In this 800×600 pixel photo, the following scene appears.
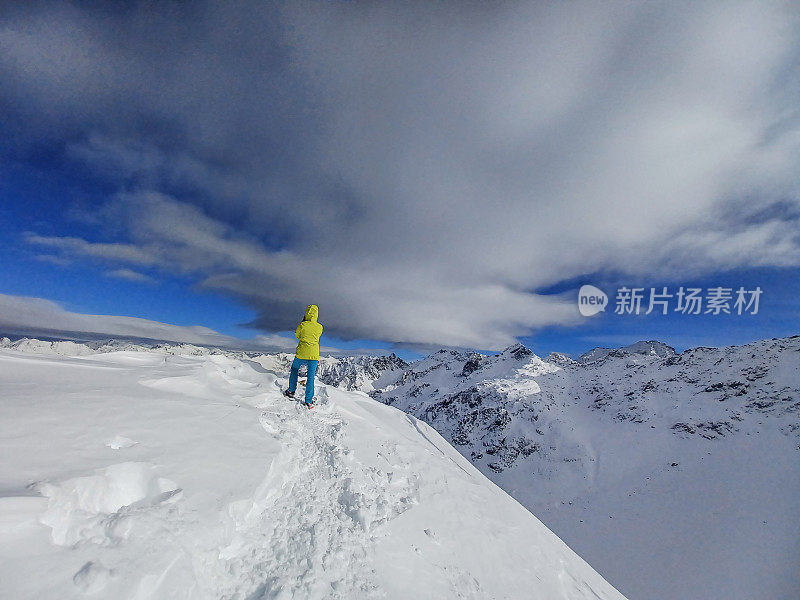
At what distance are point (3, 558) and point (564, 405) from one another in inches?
2603

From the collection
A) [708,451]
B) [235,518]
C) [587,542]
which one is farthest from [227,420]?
[708,451]

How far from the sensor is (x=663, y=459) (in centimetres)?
3941

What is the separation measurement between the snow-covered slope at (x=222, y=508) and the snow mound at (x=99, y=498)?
0.01m

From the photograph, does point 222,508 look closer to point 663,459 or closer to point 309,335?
point 309,335

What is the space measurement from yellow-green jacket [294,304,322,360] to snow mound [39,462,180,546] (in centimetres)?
511

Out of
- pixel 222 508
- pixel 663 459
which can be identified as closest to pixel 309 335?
pixel 222 508

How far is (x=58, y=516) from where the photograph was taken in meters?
2.97

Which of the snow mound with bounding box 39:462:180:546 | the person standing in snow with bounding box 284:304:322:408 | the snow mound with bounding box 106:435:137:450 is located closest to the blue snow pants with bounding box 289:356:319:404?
the person standing in snow with bounding box 284:304:322:408

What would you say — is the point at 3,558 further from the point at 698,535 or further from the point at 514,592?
the point at 698,535

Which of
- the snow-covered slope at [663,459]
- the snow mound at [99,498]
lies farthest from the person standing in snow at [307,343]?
the snow-covered slope at [663,459]

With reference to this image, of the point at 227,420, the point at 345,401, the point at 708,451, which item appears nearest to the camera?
the point at 227,420

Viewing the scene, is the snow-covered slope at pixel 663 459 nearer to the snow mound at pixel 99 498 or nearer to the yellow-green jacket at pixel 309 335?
the yellow-green jacket at pixel 309 335

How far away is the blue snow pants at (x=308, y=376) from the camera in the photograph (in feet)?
27.3

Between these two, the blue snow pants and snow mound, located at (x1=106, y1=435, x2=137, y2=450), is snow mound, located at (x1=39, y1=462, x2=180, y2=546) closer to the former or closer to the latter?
snow mound, located at (x1=106, y1=435, x2=137, y2=450)
